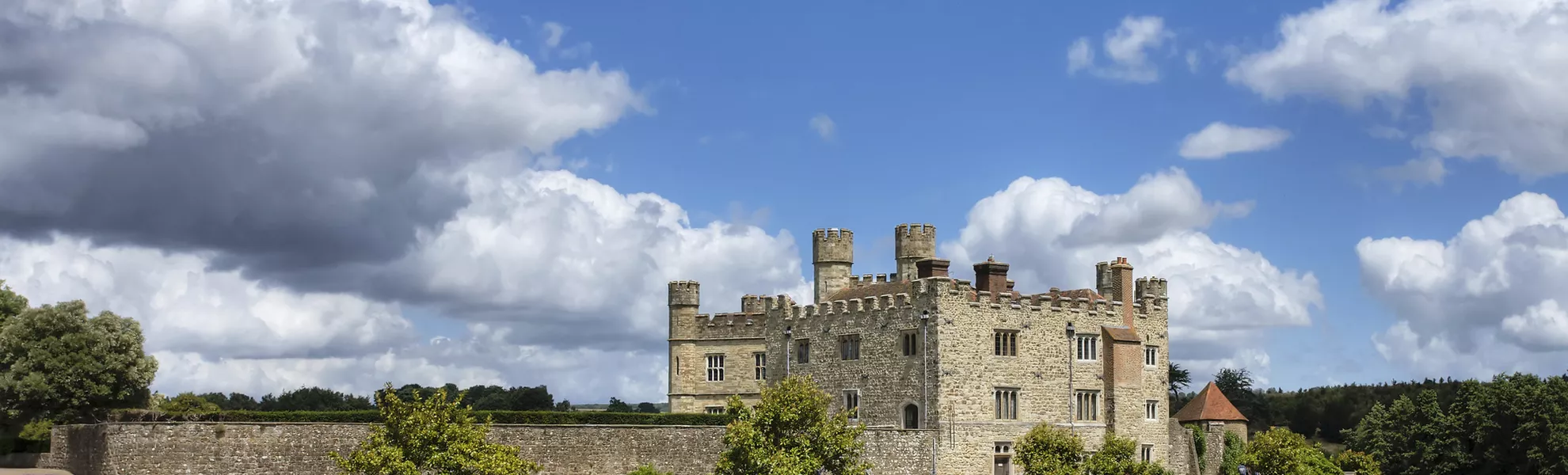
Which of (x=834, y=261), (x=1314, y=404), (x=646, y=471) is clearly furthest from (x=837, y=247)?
(x=1314, y=404)

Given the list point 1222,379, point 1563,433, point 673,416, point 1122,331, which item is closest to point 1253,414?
point 1222,379

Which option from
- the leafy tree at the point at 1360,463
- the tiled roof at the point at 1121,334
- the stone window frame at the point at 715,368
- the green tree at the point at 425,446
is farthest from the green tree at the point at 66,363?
the leafy tree at the point at 1360,463

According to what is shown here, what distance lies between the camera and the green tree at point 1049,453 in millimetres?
53688

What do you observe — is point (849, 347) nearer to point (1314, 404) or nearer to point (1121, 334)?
point (1121, 334)

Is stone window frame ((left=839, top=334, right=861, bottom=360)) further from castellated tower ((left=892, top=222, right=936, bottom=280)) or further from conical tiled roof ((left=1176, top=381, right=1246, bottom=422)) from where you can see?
conical tiled roof ((left=1176, top=381, right=1246, bottom=422))

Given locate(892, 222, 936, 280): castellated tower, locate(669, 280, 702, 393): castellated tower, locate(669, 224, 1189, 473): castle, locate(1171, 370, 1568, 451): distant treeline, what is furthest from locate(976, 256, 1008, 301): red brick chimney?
locate(1171, 370, 1568, 451): distant treeline

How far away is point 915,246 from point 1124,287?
9631mm

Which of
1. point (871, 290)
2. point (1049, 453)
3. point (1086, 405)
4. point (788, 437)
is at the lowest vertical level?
point (1049, 453)

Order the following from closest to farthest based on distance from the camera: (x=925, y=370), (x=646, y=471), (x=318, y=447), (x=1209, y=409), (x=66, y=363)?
(x=318, y=447) < (x=646, y=471) < (x=925, y=370) < (x=66, y=363) < (x=1209, y=409)

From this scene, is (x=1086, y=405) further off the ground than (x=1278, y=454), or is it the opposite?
(x=1086, y=405)

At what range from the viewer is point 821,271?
67125 mm

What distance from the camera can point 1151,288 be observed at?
63.4m

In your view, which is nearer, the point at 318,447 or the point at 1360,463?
the point at 318,447

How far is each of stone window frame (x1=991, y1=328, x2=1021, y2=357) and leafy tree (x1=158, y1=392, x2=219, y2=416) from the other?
100 ft
